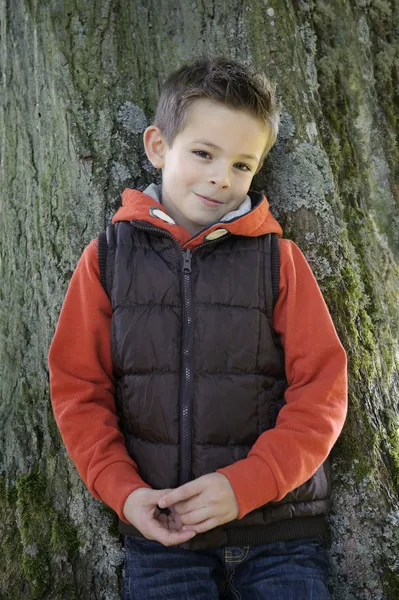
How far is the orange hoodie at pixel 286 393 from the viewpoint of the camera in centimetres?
212

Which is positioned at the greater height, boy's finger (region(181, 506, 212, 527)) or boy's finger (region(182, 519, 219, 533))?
boy's finger (region(181, 506, 212, 527))

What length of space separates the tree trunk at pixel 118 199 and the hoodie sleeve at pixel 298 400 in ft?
0.90

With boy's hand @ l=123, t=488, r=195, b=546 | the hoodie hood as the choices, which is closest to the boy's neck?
the hoodie hood

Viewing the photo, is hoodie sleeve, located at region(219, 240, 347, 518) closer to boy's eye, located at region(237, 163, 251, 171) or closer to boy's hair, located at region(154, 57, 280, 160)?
boy's eye, located at region(237, 163, 251, 171)

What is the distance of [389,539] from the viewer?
2355mm

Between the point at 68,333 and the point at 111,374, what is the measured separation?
230 millimetres

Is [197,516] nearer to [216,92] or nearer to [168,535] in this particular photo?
[168,535]

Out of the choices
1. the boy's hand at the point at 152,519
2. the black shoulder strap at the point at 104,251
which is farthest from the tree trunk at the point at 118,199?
the boy's hand at the point at 152,519

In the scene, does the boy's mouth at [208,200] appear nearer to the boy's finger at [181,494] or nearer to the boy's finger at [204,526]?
the boy's finger at [181,494]

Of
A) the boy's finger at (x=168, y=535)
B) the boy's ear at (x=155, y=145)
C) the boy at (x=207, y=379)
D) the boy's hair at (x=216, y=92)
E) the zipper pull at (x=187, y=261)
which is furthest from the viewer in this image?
the boy's ear at (x=155, y=145)

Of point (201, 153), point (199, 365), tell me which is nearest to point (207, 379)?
point (199, 365)

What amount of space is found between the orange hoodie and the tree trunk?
0.28 meters

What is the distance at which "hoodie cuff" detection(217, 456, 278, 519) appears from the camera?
6.77ft

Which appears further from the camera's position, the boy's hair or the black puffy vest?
the boy's hair
